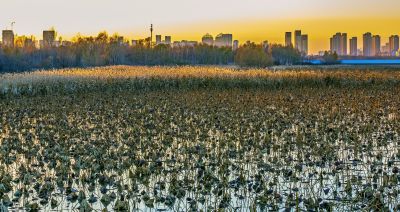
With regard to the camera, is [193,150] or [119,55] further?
[119,55]

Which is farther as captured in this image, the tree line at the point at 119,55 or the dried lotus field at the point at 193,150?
the tree line at the point at 119,55

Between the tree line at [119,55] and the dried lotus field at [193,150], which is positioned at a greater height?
the tree line at [119,55]

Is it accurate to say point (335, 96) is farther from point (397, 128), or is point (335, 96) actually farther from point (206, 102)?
point (397, 128)

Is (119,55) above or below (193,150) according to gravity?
above

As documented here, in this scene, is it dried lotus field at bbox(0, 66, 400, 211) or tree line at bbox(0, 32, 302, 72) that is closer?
dried lotus field at bbox(0, 66, 400, 211)

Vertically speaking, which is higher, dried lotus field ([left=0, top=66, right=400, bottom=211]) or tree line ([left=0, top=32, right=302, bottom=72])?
tree line ([left=0, top=32, right=302, bottom=72])
